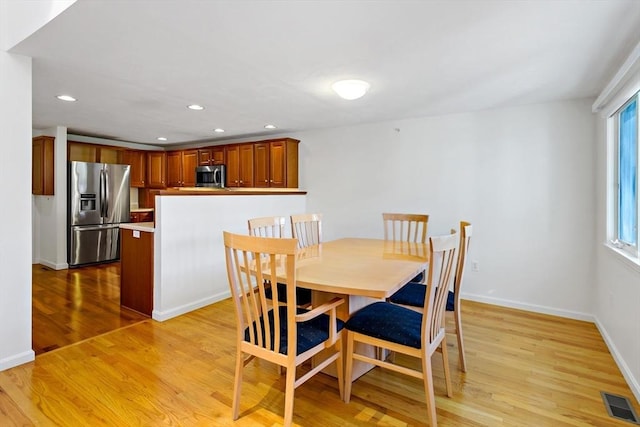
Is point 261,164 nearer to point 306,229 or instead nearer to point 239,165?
point 239,165

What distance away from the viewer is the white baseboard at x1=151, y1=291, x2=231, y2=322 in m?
3.18

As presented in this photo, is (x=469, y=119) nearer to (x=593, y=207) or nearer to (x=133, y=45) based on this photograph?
(x=593, y=207)

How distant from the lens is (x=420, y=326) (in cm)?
186

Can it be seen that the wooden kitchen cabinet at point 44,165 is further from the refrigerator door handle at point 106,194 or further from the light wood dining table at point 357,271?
the light wood dining table at point 357,271

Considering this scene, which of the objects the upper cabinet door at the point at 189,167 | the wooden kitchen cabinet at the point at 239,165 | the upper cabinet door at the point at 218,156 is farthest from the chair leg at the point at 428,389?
the upper cabinet door at the point at 189,167

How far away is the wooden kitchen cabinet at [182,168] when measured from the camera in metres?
5.98

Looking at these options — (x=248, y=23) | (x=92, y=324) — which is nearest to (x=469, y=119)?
(x=248, y=23)

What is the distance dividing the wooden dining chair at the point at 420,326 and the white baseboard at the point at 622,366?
44.7 inches

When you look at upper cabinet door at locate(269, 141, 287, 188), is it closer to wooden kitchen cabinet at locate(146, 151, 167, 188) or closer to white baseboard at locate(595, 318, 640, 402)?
wooden kitchen cabinet at locate(146, 151, 167, 188)

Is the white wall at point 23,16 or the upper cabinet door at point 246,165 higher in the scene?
the white wall at point 23,16

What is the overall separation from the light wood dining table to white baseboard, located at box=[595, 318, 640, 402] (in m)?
1.41

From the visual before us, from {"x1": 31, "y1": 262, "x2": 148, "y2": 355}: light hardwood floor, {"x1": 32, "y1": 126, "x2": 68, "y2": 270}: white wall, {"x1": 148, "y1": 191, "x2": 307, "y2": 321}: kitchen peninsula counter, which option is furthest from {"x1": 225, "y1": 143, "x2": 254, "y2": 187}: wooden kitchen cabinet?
{"x1": 32, "y1": 126, "x2": 68, "y2": 270}: white wall

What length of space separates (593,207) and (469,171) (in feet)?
3.87

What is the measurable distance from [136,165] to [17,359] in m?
4.50
